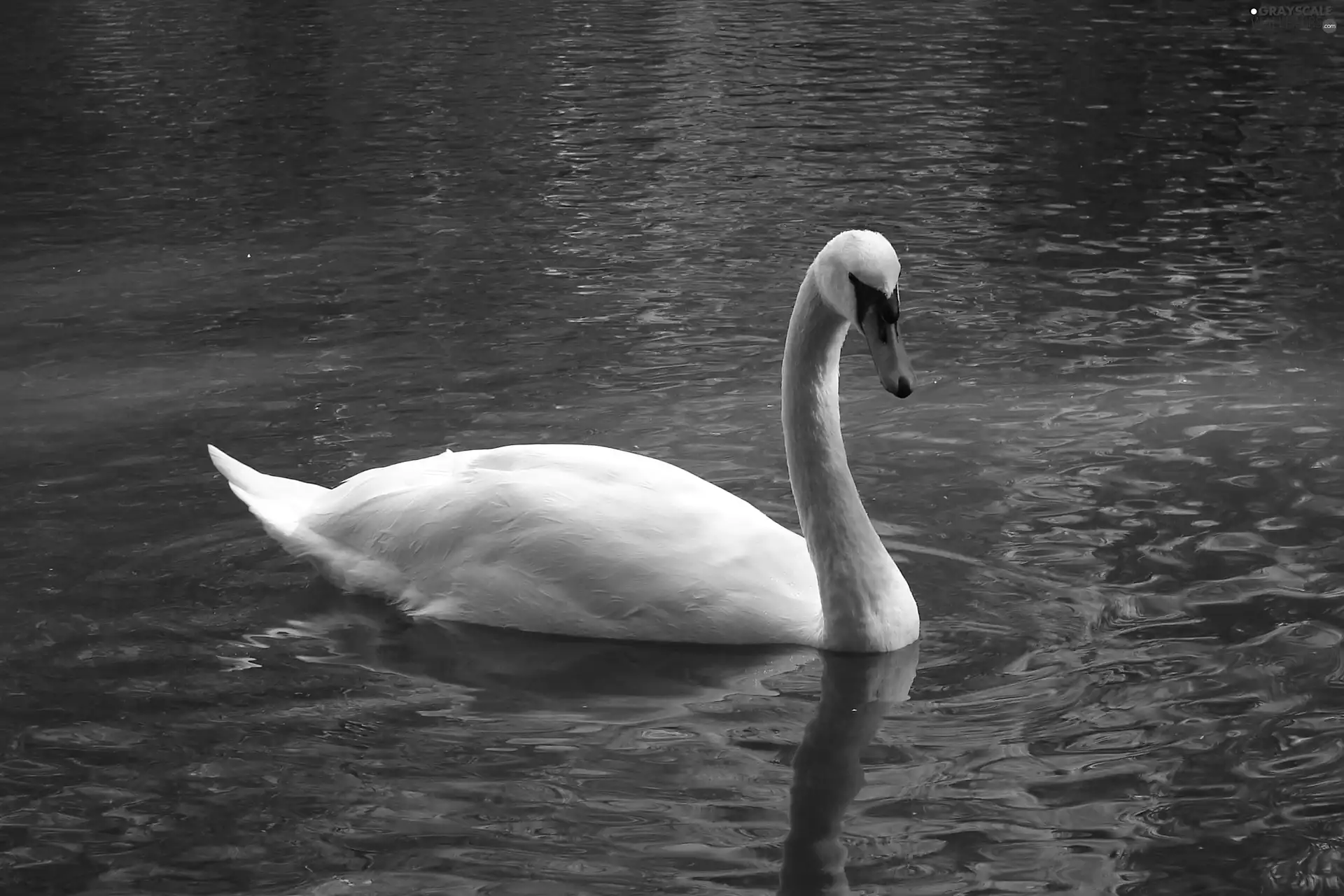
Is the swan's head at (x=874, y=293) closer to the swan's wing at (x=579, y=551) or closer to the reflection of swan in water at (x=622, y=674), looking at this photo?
the swan's wing at (x=579, y=551)

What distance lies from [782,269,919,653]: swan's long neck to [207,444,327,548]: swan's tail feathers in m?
2.23

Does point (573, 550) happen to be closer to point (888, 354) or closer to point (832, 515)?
point (832, 515)

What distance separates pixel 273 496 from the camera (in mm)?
7680

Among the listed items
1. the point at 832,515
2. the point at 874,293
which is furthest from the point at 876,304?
the point at 832,515

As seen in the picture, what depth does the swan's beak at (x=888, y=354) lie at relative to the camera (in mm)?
5820

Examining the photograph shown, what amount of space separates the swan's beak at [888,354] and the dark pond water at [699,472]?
116cm

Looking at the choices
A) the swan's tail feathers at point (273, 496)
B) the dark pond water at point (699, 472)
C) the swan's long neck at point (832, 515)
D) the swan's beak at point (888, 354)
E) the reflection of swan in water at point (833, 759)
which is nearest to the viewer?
the reflection of swan in water at point (833, 759)

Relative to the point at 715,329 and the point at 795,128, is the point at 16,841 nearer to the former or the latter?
the point at 715,329

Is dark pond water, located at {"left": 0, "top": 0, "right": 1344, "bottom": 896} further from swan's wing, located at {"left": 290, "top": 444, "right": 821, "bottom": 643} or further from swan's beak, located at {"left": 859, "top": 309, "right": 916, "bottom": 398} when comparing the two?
swan's beak, located at {"left": 859, "top": 309, "right": 916, "bottom": 398}

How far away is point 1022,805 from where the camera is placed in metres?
5.37

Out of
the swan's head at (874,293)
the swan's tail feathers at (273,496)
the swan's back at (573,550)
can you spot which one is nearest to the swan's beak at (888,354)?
the swan's head at (874,293)

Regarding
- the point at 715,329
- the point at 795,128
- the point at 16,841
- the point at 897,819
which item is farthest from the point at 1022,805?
the point at 795,128

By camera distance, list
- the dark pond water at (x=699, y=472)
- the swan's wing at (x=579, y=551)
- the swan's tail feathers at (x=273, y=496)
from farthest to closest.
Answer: the swan's tail feathers at (x=273, y=496) < the swan's wing at (x=579, y=551) < the dark pond water at (x=699, y=472)

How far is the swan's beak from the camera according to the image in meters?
5.82
